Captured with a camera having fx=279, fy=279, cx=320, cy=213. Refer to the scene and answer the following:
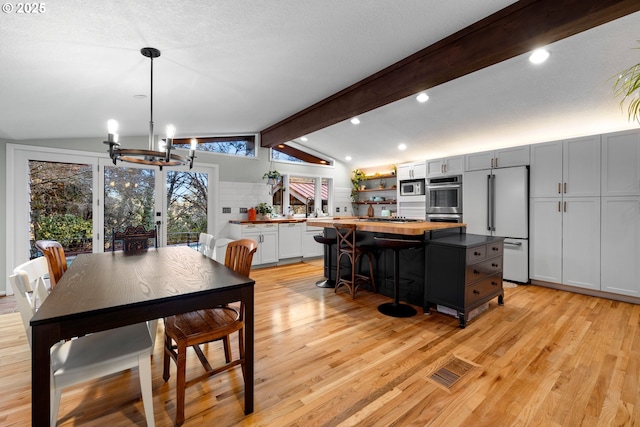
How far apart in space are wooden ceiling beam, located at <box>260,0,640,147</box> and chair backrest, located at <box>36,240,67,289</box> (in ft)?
11.0

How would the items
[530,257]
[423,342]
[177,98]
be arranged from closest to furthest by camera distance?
[423,342] → [177,98] → [530,257]

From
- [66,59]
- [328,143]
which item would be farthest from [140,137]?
[328,143]

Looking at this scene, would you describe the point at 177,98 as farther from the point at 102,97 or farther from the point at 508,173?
the point at 508,173

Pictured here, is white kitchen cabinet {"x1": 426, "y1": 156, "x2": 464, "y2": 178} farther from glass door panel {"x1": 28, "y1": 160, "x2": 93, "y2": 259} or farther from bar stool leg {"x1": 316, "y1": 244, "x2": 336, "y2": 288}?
glass door panel {"x1": 28, "y1": 160, "x2": 93, "y2": 259}

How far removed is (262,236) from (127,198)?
90.6 inches

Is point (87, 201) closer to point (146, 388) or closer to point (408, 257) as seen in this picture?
point (146, 388)

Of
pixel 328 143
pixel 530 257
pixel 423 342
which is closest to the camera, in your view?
pixel 423 342

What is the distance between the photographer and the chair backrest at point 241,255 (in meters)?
2.05

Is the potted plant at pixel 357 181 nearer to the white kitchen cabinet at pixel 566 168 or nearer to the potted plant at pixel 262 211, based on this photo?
the potted plant at pixel 262 211

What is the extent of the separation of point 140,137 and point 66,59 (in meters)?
2.80

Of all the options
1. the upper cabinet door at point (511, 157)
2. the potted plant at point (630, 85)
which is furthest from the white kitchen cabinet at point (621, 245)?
the potted plant at point (630, 85)

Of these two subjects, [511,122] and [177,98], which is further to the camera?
[511,122]

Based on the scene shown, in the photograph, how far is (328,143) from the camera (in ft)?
20.8

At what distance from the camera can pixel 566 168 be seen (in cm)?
388
